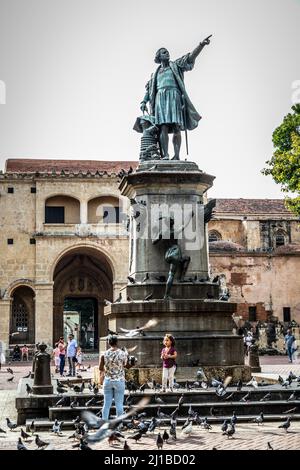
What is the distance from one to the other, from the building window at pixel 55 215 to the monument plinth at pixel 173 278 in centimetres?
2562

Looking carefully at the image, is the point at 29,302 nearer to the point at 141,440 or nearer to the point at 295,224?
the point at 295,224

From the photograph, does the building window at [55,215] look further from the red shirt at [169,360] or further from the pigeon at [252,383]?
the red shirt at [169,360]

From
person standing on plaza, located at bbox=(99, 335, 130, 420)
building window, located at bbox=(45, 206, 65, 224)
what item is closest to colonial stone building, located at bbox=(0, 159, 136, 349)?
building window, located at bbox=(45, 206, 65, 224)

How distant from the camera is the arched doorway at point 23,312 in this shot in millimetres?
38344

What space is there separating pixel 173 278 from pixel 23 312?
92.7 ft

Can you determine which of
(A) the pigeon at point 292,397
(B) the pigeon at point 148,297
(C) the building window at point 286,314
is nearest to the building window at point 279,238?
(C) the building window at point 286,314

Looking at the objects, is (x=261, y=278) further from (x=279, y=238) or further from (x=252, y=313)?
(x=279, y=238)

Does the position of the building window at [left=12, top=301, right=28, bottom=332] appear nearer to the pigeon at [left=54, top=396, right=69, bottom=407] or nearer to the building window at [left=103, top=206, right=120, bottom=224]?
the building window at [left=103, top=206, right=120, bottom=224]

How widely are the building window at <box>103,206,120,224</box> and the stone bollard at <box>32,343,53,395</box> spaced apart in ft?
92.0

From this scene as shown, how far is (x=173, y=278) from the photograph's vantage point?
12.3 metres

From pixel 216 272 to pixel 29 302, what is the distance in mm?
11258

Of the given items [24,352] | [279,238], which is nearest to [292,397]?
[24,352]

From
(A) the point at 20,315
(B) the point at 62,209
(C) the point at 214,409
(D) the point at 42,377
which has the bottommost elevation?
(C) the point at 214,409

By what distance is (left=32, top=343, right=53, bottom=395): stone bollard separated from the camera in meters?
10.8
